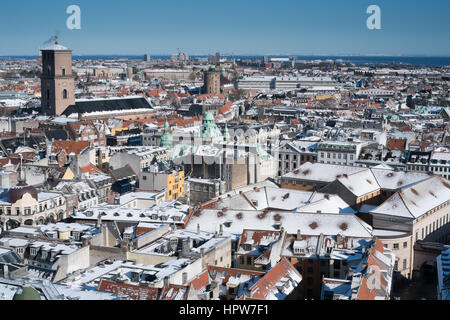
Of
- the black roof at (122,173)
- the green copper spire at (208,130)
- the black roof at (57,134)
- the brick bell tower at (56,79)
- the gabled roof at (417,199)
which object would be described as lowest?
the black roof at (122,173)

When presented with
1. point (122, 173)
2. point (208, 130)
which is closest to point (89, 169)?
point (122, 173)

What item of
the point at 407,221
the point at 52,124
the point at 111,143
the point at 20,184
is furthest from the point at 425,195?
the point at 52,124

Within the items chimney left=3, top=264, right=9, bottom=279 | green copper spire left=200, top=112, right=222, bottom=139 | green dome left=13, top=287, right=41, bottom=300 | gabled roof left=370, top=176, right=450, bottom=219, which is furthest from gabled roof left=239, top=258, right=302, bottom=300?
green copper spire left=200, top=112, right=222, bottom=139

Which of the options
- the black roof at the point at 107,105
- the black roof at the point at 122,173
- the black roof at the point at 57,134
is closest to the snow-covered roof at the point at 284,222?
the black roof at the point at 122,173

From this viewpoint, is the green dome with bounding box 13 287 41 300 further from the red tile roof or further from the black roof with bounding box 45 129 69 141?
the black roof with bounding box 45 129 69 141

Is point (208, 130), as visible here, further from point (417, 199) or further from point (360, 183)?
point (417, 199)

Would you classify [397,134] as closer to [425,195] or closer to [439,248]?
[425,195]

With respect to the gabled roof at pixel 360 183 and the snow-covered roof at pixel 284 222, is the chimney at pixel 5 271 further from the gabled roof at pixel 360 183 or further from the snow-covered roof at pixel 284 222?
the gabled roof at pixel 360 183
